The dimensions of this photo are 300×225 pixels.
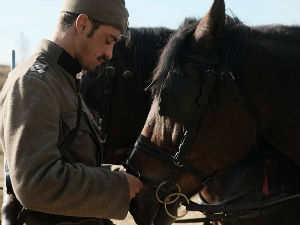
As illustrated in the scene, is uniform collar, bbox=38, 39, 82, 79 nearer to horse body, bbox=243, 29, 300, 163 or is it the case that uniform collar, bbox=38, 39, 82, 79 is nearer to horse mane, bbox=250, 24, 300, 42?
horse body, bbox=243, 29, 300, 163

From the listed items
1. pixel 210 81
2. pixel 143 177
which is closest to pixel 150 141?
pixel 143 177

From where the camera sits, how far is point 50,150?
60.8 inches

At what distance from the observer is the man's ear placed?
1770 mm

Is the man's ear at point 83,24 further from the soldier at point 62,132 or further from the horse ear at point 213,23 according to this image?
the horse ear at point 213,23

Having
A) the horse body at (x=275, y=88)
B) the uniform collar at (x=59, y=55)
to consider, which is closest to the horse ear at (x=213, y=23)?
the horse body at (x=275, y=88)

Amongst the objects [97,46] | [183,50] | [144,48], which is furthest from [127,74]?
[97,46]

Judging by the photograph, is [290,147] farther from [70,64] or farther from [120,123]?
[120,123]

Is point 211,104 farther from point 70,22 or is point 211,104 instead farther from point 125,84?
point 125,84

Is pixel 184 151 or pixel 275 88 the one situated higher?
pixel 275 88

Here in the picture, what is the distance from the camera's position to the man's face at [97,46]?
1.82 meters

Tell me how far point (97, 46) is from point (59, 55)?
173 mm

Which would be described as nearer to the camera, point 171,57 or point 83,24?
point 83,24

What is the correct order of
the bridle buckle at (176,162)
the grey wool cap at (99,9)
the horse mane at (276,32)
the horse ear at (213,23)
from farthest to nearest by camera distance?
the horse mane at (276,32) → the bridle buckle at (176,162) → the horse ear at (213,23) → the grey wool cap at (99,9)

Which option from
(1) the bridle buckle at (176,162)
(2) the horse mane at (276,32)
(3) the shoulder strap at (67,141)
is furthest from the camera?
(2) the horse mane at (276,32)
